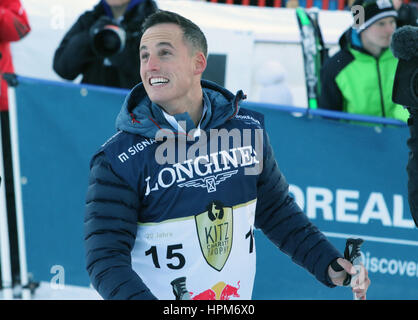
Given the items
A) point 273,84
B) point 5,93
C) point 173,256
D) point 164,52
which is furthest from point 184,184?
point 273,84

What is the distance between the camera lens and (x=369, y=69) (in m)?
5.01

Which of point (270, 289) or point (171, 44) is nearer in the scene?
point (171, 44)

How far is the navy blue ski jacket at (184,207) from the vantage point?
109 inches

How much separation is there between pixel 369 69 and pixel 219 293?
97.8 inches

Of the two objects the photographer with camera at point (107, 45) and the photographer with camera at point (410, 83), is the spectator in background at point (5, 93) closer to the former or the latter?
the photographer with camera at point (107, 45)

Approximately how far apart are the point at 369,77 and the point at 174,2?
10.1 feet

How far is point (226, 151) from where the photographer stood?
305 centimetres

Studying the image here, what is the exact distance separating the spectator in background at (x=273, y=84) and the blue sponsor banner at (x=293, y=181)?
1827 mm

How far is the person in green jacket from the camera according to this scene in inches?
197

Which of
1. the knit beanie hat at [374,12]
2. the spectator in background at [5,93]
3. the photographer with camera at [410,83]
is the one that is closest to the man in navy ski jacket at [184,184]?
the photographer with camera at [410,83]

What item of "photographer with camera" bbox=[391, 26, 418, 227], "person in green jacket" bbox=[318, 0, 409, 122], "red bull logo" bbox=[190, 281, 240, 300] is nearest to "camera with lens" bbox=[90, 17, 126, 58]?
"person in green jacket" bbox=[318, 0, 409, 122]

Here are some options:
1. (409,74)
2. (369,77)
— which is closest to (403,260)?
(369,77)
